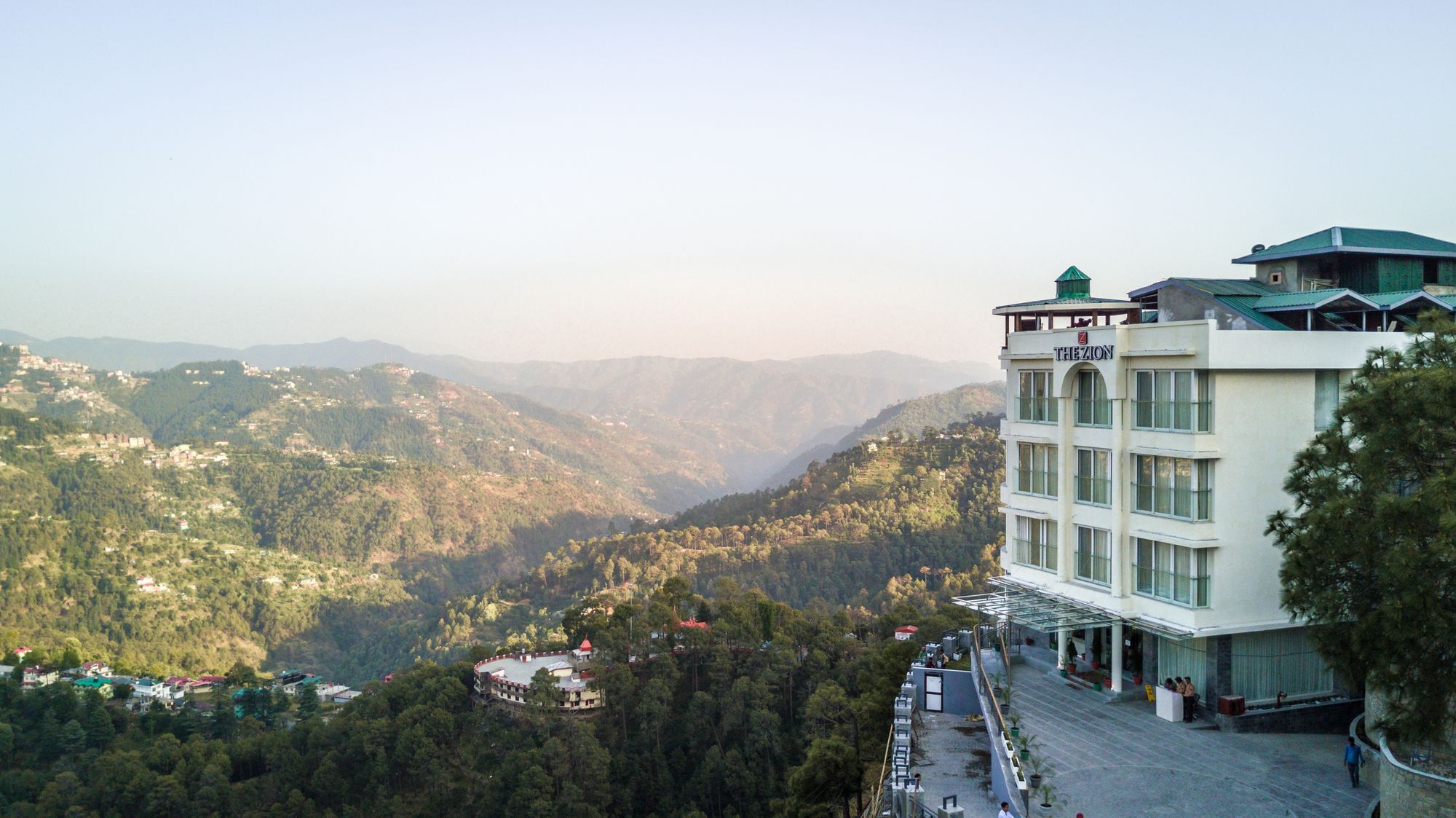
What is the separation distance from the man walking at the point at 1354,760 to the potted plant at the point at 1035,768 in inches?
190

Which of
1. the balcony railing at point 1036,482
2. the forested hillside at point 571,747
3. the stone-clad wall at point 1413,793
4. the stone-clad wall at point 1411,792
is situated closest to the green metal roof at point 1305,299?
the balcony railing at point 1036,482

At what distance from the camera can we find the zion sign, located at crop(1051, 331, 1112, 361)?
22.1 metres

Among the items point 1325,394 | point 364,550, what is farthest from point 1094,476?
point 364,550

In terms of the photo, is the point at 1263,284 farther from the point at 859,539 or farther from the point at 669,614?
the point at 859,539

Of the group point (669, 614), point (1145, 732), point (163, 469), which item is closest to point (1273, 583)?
point (1145, 732)

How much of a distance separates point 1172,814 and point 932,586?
234 feet

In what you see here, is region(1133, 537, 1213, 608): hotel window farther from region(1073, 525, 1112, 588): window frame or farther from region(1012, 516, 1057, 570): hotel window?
region(1012, 516, 1057, 570): hotel window

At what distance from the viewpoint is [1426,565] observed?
44.1 ft

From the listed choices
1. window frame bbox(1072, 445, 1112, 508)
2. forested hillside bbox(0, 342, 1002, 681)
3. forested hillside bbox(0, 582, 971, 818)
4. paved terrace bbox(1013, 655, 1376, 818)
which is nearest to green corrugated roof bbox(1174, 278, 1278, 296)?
window frame bbox(1072, 445, 1112, 508)

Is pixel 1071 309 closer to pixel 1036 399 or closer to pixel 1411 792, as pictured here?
pixel 1036 399

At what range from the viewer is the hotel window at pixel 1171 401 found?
66.2 ft

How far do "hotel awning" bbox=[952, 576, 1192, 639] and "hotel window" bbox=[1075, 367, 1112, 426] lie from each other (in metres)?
4.17

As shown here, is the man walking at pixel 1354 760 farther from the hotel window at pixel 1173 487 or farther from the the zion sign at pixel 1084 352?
the the zion sign at pixel 1084 352

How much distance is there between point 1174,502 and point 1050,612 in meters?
3.81
